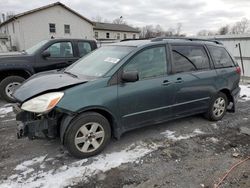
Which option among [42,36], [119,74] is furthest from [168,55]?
[42,36]

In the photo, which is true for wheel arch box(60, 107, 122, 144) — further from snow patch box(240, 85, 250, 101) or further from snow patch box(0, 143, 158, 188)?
snow patch box(240, 85, 250, 101)

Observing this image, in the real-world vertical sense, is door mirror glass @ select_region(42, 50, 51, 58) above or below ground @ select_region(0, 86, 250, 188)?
above

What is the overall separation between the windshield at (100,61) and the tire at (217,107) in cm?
226

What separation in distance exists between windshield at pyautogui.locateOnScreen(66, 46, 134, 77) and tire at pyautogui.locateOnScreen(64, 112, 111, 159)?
723mm

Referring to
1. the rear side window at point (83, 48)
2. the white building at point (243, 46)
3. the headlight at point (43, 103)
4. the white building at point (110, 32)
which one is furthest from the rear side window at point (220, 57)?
the white building at point (110, 32)

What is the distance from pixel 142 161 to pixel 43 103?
5.44 feet

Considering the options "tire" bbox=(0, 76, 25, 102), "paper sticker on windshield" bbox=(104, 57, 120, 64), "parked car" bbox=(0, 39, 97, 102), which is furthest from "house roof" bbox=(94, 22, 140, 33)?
"paper sticker on windshield" bbox=(104, 57, 120, 64)

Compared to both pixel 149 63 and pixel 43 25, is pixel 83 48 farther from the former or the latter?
pixel 43 25

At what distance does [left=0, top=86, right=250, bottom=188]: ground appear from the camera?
9.65 ft

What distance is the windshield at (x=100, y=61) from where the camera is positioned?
3.73 metres

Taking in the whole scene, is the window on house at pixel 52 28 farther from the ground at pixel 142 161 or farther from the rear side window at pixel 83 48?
the ground at pixel 142 161

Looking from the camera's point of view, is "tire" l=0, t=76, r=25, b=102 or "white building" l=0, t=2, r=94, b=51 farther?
"white building" l=0, t=2, r=94, b=51

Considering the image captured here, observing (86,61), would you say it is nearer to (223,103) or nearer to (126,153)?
(126,153)

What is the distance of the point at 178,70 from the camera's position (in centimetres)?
423
